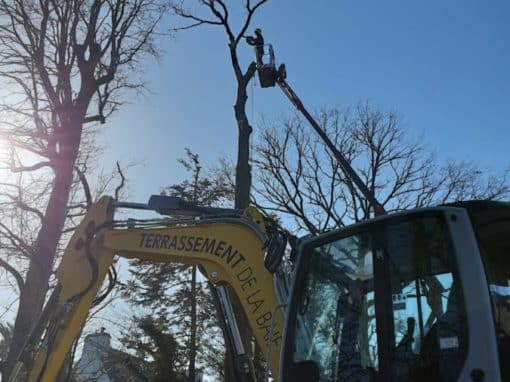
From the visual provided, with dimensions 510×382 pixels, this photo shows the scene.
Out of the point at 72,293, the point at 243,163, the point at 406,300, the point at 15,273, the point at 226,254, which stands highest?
the point at 243,163

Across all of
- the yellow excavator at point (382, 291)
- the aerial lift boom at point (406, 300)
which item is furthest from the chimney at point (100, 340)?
the aerial lift boom at point (406, 300)

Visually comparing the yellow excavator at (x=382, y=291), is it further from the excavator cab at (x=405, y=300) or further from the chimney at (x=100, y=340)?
the chimney at (x=100, y=340)

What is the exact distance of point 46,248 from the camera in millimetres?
12727

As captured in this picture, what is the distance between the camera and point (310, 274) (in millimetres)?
3764

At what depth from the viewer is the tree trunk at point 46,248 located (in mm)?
11820

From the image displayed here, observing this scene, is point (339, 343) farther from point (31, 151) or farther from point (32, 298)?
point (31, 151)

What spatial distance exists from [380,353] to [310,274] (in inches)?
32.7

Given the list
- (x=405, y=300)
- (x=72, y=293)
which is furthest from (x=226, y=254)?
(x=405, y=300)

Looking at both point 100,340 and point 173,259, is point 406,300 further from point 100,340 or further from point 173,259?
point 100,340

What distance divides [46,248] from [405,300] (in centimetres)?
1125

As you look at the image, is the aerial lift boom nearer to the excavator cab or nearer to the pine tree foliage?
the excavator cab

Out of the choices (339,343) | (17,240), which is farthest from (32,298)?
(339,343)

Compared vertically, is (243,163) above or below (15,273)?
above

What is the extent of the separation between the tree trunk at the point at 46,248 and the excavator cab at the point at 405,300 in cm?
940
